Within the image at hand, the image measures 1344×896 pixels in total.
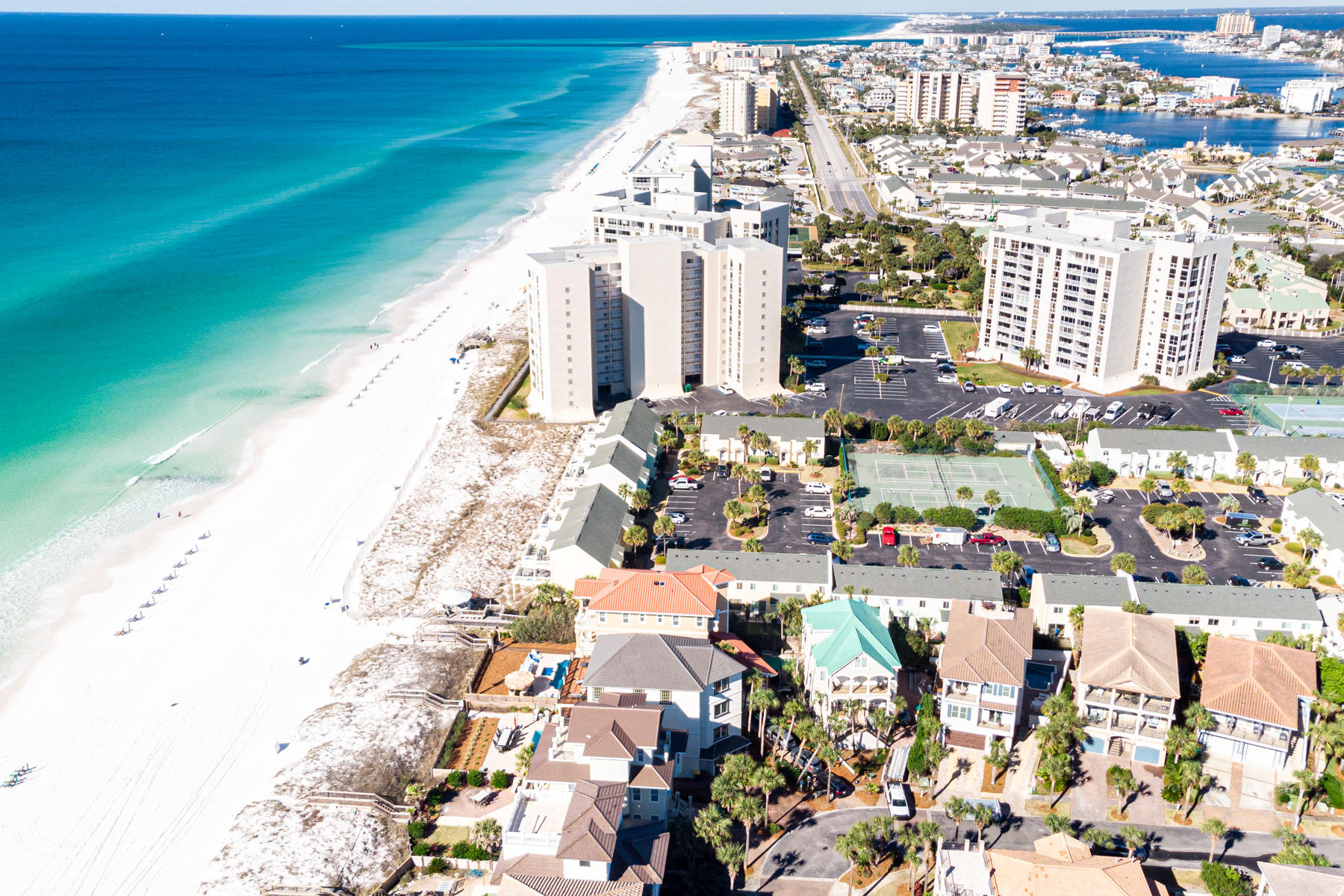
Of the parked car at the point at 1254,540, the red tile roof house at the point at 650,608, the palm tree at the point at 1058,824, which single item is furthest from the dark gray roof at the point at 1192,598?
the red tile roof house at the point at 650,608

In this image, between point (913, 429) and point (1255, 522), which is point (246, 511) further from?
point (1255, 522)

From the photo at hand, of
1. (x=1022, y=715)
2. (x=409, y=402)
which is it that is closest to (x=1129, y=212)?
(x=409, y=402)

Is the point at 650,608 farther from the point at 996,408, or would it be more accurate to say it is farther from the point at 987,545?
the point at 996,408

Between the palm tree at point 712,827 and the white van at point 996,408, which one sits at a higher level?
the white van at point 996,408

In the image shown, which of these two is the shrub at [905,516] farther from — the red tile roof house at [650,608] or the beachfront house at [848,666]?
the red tile roof house at [650,608]

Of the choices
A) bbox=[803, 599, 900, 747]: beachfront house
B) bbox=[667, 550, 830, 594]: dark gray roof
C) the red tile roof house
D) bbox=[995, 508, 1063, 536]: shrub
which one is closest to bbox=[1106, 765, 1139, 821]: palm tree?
bbox=[803, 599, 900, 747]: beachfront house

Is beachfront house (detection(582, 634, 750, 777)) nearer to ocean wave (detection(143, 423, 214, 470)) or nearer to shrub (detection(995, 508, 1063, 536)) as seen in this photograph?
shrub (detection(995, 508, 1063, 536))

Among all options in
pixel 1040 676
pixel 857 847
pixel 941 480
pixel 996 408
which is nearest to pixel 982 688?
pixel 1040 676
